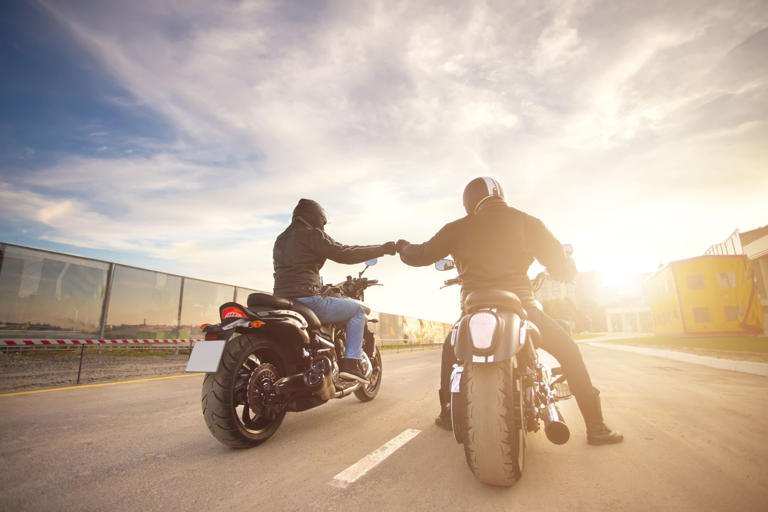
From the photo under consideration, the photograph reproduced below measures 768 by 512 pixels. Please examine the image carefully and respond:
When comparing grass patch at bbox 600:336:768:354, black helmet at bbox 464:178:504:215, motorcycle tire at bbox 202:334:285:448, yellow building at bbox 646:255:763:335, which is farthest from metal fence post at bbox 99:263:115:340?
yellow building at bbox 646:255:763:335

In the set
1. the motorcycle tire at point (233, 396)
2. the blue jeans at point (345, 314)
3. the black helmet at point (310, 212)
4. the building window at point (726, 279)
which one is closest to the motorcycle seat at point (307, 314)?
the blue jeans at point (345, 314)

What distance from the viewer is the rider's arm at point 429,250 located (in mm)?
2971

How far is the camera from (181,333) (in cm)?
1190

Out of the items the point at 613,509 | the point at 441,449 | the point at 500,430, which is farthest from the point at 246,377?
the point at 613,509

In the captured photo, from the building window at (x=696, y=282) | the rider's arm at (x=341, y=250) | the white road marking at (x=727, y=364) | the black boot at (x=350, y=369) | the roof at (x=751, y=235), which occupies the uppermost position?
the roof at (x=751, y=235)

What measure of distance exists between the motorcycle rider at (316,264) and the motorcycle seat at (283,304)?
0.15 meters

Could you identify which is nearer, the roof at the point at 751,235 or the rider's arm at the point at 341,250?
the rider's arm at the point at 341,250

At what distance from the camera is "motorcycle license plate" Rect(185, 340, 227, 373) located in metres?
2.66

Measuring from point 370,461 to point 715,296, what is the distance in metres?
27.6

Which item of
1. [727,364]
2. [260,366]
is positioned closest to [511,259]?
[260,366]

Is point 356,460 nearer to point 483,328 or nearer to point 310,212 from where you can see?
point 483,328

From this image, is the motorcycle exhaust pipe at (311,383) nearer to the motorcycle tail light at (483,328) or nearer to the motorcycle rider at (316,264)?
the motorcycle rider at (316,264)

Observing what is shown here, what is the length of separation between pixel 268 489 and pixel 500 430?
1363 millimetres

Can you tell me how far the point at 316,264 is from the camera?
384 cm
